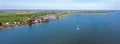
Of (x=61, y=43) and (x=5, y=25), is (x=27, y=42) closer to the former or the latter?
(x=61, y=43)

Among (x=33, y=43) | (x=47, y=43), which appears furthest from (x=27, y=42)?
(x=47, y=43)

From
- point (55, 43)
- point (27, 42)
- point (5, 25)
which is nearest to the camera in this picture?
point (55, 43)

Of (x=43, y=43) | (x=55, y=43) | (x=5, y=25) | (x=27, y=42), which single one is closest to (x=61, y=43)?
(x=55, y=43)

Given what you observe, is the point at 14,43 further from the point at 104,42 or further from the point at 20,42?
the point at 104,42

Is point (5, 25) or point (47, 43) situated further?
point (5, 25)

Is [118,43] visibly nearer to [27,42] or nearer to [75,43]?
[75,43]

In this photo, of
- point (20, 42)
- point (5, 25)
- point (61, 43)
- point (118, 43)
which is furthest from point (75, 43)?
point (5, 25)

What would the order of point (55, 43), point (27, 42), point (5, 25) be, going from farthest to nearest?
point (5, 25)
point (27, 42)
point (55, 43)

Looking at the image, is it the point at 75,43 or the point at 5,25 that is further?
the point at 5,25
